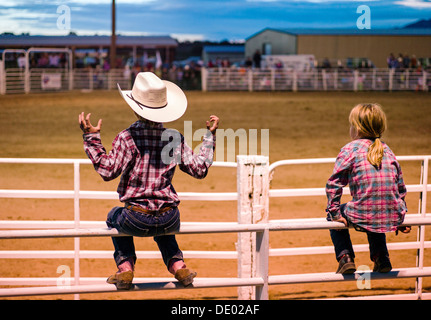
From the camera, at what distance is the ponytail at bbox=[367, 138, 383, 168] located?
313cm

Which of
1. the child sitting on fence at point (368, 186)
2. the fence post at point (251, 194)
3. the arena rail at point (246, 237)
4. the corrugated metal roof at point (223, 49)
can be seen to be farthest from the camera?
the corrugated metal roof at point (223, 49)

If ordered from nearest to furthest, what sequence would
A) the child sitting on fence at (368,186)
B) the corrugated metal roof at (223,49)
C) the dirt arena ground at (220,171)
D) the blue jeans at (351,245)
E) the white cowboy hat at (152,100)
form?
the white cowboy hat at (152,100), the child sitting on fence at (368,186), the blue jeans at (351,245), the dirt arena ground at (220,171), the corrugated metal roof at (223,49)

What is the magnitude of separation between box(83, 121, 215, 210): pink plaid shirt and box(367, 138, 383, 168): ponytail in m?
0.87

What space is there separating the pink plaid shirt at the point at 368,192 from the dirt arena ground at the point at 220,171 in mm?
2209

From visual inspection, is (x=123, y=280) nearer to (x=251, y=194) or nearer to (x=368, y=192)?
(x=251, y=194)

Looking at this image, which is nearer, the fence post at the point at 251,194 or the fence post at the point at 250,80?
the fence post at the point at 251,194

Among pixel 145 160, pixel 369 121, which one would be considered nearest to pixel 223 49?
pixel 369 121

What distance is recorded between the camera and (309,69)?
3031 cm

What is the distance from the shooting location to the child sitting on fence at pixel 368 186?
314 cm

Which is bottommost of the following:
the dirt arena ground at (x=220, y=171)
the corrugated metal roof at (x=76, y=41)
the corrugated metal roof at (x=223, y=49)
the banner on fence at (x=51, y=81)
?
the dirt arena ground at (x=220, y=171)

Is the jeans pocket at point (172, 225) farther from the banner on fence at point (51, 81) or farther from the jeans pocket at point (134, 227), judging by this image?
the banner on fence at point (51, 81)

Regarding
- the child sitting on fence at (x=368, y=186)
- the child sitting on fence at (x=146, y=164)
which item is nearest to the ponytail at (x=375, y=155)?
the child sitting on fence at (x=368, y=186)

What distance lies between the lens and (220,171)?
1077 centimetres

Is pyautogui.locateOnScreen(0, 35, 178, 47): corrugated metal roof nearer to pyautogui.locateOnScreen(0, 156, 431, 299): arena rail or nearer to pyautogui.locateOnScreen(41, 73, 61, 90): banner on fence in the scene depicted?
pyautogui.locateOnScreen(41, 73, 61, 90): banner on fence
